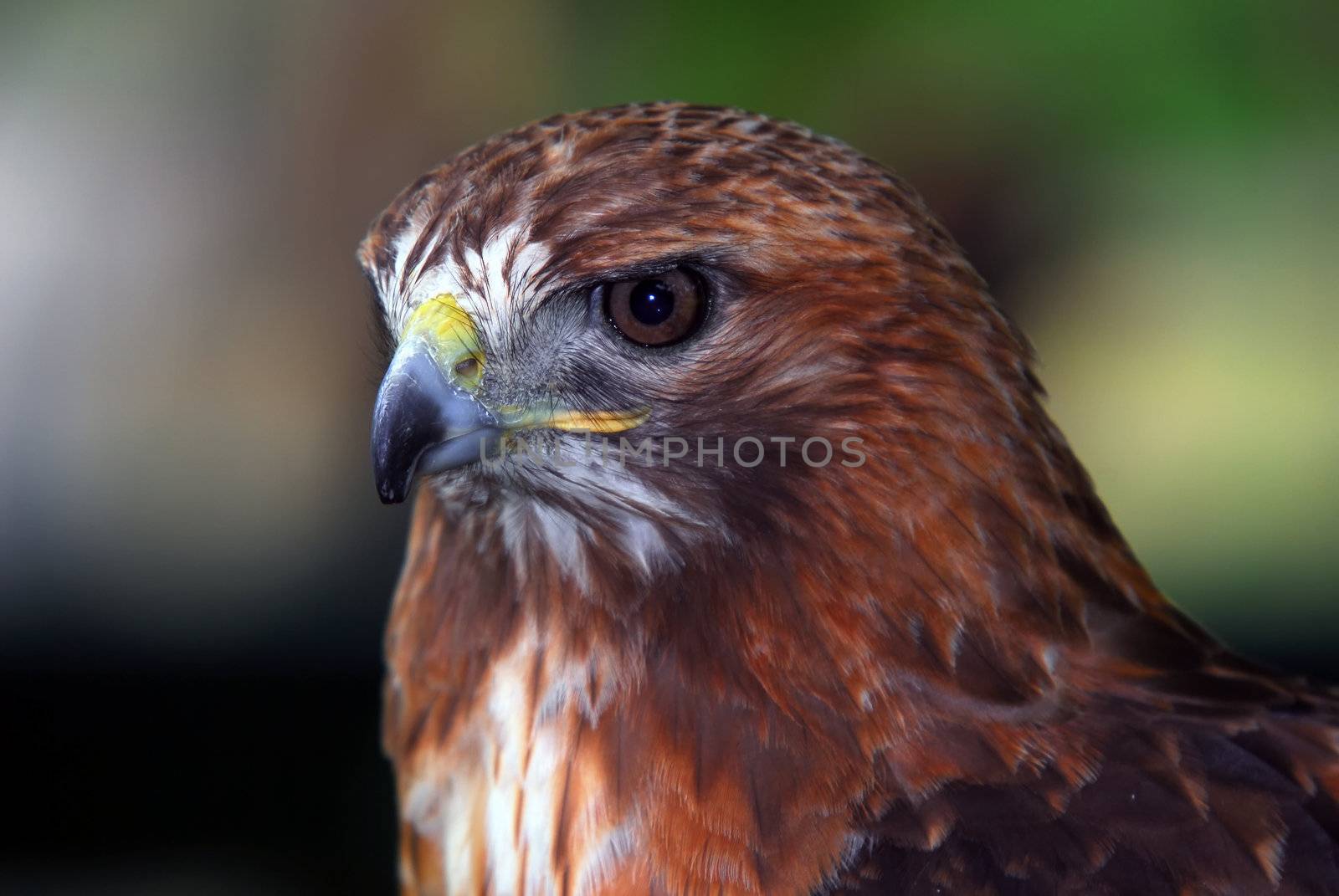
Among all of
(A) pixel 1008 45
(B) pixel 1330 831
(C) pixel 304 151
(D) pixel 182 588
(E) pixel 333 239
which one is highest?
(A) pixel 1008 45

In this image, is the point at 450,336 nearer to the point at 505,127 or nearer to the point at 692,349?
the point at 692,349

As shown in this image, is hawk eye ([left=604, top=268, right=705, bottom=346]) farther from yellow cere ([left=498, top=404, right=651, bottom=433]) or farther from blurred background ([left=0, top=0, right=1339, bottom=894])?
blurred background ([left=0, top=0, right=1339, bottom=894])

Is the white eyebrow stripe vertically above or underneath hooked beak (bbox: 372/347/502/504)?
above

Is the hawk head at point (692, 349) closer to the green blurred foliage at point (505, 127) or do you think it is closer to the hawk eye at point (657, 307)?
the hawk eye at point (657, 307)

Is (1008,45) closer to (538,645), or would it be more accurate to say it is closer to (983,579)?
(983,579)

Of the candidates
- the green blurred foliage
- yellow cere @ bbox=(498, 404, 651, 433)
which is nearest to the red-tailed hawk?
yellow cere @ bbox=(498, 404, 651, 433)

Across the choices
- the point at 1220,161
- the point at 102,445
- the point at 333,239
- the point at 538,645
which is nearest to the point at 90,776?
the point at 102,445

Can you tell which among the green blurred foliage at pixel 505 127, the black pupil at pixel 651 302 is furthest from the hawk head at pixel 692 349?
the green blurred foliage at pixel 505 127
